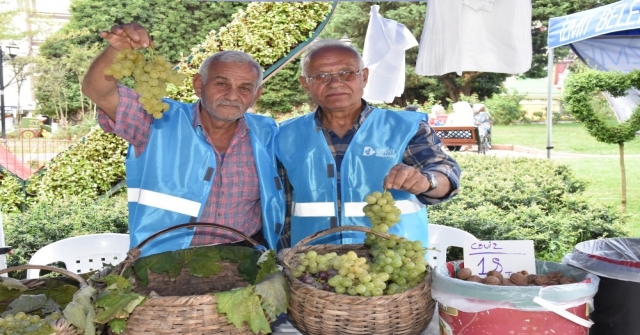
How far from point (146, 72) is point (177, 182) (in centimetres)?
67

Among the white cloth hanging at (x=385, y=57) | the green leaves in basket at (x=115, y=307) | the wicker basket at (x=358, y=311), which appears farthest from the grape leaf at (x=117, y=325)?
the white cloth hanging at (x=385, y=57)

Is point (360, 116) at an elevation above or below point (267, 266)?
above

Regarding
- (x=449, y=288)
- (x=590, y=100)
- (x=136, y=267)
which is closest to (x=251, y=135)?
(x=136, y=267)

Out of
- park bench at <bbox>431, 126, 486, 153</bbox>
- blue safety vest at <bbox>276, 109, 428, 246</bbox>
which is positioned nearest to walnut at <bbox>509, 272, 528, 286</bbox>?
blue safety vest at <bbox>276, 109, 428, 246</bbox>

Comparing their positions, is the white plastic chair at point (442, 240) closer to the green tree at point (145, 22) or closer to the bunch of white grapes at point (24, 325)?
the bunch of white grapes at point (24, 325)

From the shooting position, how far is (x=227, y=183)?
7.98 ft

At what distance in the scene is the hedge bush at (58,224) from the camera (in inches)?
208

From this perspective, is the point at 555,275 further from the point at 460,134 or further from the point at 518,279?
the point at 460,134

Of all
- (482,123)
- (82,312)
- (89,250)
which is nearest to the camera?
(82,312)

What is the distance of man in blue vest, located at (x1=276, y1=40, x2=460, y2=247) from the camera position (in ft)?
8.00

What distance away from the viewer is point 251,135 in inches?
99.8

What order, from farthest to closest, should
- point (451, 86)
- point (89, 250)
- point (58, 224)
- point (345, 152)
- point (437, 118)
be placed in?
1. point (451, 86)
2. point (437, 118)
3. point (58, 224)
4. point (89, 250)
5. point (345, 152)

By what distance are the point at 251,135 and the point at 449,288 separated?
1.33 m

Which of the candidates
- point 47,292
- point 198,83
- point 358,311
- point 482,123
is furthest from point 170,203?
point 482,123
